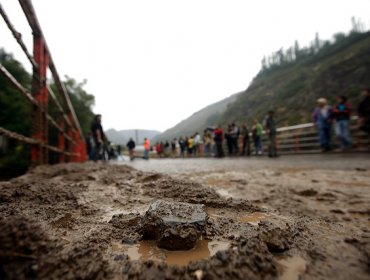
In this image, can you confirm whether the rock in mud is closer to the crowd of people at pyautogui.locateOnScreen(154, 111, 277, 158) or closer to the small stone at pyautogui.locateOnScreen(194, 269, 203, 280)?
the small stone at pyautogui.locateOnScreen(194, 269, 203, 280)

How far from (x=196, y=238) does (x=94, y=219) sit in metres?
0.51

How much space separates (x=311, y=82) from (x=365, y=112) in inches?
2030

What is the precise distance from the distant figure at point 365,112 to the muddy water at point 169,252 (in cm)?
696

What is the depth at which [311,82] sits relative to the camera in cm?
5100

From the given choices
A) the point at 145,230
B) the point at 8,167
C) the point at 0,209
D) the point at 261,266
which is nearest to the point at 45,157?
the point at 0,209

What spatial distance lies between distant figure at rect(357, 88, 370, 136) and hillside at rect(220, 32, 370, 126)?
29986 millimetres

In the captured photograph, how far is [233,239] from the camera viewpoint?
86 cm

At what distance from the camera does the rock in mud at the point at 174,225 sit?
796mm

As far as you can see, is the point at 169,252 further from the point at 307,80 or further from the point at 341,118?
the point at 307,80

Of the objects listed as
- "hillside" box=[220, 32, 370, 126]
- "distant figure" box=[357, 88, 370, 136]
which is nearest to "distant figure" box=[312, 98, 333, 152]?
"distant figure" box=[357, 88, 370, 136]

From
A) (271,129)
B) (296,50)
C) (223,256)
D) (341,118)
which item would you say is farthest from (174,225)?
(296,50)

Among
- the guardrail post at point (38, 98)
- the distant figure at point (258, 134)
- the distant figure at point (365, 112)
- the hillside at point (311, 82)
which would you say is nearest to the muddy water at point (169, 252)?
the guardrail post at point (38, 98)

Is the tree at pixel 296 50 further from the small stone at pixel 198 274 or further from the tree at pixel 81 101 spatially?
the small stone at pixel 198 274

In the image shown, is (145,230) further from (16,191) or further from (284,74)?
(284,74)
